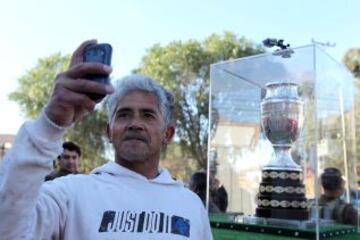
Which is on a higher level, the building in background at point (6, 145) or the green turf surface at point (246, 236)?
the building in background at point (6, 145)

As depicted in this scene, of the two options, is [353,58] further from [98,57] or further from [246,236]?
[98,57]

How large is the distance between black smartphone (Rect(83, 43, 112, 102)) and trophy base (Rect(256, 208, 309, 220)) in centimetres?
196

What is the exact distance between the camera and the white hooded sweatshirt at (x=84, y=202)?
0.78 meters

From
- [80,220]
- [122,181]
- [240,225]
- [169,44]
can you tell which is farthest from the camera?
[169,44]

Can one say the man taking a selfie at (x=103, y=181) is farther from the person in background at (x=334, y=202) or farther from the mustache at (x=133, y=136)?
the person in background at (x=334, y=202)

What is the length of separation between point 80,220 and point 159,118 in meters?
0.41

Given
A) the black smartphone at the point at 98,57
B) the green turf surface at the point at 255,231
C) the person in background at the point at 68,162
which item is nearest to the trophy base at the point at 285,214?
the green turf surface at the point at 255,231

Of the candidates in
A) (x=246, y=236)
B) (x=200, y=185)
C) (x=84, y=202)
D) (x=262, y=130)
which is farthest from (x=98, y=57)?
(x=200, y=185)

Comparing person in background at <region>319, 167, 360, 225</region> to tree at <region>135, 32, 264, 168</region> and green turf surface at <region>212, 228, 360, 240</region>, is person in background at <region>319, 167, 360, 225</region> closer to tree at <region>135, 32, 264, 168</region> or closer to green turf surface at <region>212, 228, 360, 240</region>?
green turf surface at <region>212, 228, 360, 240</region>

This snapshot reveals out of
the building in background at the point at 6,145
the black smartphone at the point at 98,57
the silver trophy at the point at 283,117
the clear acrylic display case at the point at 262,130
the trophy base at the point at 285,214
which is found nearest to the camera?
the black smartphone at the point at 98,57

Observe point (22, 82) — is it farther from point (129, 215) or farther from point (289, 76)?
point (129, 215)

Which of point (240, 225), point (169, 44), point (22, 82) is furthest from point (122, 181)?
point (22, 82)

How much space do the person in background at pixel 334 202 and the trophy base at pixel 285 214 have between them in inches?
10.2

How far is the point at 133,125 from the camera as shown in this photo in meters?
1.37
